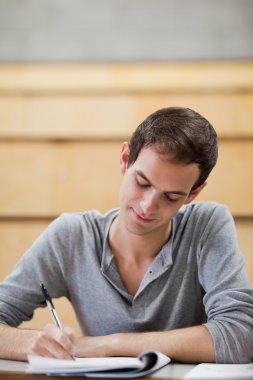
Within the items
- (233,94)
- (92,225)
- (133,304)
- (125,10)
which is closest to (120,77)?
(125,10)

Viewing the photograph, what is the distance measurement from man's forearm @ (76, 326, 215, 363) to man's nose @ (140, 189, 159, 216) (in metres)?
0.27

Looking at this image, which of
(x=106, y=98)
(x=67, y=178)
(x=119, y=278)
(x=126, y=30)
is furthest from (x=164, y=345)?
(x=126, y=30)

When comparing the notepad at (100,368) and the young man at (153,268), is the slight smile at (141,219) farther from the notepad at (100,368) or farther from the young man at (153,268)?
the notepad at (100,368)

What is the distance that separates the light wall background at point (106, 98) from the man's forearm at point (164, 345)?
891mm

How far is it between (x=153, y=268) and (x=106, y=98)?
2.94 ft

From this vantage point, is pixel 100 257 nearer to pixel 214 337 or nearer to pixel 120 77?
pixel 214 337

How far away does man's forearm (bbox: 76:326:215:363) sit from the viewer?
1.17 metres

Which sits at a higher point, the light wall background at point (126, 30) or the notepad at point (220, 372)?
the light wall background at point (126, 30)

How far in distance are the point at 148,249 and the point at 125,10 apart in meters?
1.10

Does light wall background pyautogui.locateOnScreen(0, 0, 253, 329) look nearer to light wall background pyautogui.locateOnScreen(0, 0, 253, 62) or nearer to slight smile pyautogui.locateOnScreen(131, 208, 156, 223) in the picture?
light wall background pyautogui.locateOnScreen(0, 0, 253, 62)

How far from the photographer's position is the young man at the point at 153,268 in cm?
120

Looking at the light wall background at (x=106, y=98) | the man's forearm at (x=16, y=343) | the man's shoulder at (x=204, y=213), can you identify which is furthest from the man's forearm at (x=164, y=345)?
the light wall background at (x=106, y=98)

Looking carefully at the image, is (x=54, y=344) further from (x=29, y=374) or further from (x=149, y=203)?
(x=149, y=203)

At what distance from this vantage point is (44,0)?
2.21 m
